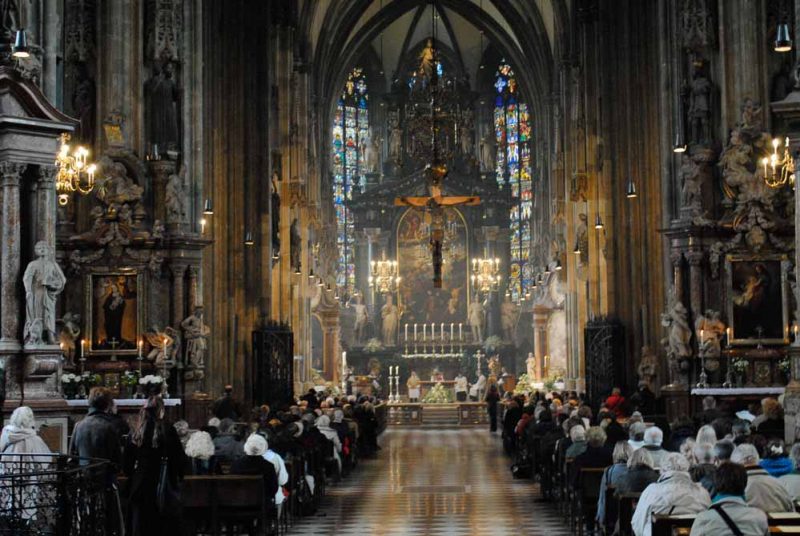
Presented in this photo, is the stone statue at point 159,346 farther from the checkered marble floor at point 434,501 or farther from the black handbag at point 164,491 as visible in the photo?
the black handbag at point 164,491

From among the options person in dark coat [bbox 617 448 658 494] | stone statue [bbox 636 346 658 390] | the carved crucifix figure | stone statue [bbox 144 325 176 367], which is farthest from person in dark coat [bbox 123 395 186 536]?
the carved crucifix figure

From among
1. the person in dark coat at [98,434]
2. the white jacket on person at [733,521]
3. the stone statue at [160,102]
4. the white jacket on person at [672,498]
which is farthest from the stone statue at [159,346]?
the white jacket on person at [733,521]

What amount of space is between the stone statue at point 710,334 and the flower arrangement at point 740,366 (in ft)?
1.19

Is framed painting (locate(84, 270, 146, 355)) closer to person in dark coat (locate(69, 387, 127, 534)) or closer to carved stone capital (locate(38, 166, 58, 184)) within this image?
carved stone capital (locate(38, 166, 58, 184))

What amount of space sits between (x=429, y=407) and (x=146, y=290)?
88.0 ft

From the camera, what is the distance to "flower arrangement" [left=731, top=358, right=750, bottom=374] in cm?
2345

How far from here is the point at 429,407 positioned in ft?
163

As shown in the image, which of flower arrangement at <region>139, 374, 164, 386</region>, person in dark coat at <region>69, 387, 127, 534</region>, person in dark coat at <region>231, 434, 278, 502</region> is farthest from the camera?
flower arrangement at <region>139, 374, 164, 386</region>

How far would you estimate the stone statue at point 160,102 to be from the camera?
2494cm

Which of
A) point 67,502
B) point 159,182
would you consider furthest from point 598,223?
point 67,502

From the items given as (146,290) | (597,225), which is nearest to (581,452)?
(146,290)

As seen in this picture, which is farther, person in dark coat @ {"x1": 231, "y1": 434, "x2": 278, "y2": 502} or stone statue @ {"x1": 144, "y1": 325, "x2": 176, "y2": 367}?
stone statue @ {"x1": 144, "y1": 325, "x2": 176, "y2": 367}

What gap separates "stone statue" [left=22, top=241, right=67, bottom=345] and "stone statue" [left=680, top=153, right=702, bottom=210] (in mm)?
13041

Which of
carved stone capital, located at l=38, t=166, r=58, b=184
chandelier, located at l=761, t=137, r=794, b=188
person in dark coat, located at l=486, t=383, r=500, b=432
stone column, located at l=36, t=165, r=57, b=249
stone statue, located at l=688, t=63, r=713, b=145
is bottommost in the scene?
person in dark coat, located at l=486, t=383, r=500, b=432
